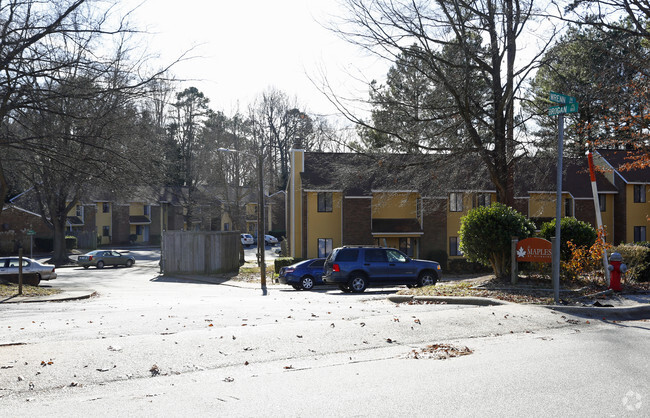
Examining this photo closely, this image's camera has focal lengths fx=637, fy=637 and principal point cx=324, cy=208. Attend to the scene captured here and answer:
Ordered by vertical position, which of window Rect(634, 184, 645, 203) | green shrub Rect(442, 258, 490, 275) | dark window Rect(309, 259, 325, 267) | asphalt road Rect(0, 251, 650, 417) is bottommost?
green shrub Rect(442, 258, 490, 275)

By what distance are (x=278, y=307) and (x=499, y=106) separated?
380 inches

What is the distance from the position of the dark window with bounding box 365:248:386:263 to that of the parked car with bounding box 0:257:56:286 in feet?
49.2

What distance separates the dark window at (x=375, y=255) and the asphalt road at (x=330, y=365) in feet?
32.0

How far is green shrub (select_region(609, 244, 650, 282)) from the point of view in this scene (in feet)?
54.5

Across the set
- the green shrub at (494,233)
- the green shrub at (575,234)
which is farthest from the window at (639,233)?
the green shrub at (494,233)

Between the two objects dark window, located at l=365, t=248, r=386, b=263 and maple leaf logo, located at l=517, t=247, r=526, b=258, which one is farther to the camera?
dark window, located at l=365, t=248, r=386, b=263

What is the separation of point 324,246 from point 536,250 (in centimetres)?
2763

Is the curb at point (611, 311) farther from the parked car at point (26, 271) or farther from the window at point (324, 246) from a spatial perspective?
the window at point (324, 246)

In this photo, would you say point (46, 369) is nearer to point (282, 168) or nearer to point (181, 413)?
point (181, 413)

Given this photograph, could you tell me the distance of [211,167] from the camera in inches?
1948

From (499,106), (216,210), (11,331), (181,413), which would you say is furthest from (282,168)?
(181,413)

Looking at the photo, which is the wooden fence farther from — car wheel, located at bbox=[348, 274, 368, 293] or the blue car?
car wheel, located at bbox=[348, 274, 368, 293]

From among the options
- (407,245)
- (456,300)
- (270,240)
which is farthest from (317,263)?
(270,240)

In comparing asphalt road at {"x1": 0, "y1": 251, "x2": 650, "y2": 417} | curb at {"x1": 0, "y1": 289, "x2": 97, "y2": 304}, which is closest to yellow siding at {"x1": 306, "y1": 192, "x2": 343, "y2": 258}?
curb at {"x1": 0, "y1": 289, "x2": 97, "y2": 304}
